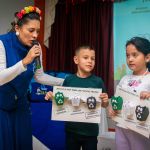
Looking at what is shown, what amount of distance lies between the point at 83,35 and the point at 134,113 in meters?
1.74

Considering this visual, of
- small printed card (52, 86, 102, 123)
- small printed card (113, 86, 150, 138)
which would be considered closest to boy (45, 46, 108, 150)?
small printed card (52, 86, 102, 123)

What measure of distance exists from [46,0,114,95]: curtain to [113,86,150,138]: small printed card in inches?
53.6

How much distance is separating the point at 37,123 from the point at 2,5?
71.7 inches

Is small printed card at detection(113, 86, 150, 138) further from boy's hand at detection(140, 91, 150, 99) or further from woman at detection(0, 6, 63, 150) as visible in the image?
woman at detection(0, 6, 63, 150)

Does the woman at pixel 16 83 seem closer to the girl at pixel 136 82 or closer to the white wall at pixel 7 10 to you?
the girl at pixel 136 82

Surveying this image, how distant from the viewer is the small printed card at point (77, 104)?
6.19ft

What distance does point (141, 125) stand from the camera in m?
1.71

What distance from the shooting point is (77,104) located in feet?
6.19

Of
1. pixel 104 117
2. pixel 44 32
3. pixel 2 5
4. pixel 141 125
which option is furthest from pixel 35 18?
pixel 2 5

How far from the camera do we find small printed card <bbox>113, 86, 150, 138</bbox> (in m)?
1.69

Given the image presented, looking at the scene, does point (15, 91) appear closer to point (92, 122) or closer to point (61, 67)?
point (92, 122)

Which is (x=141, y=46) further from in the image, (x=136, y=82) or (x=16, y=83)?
(x=16, y=83)

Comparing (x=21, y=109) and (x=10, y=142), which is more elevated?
(x=21, y=109)

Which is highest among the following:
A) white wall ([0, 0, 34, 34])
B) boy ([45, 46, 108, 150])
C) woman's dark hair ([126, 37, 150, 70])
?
white wall ([0, 0, 34, 34])
